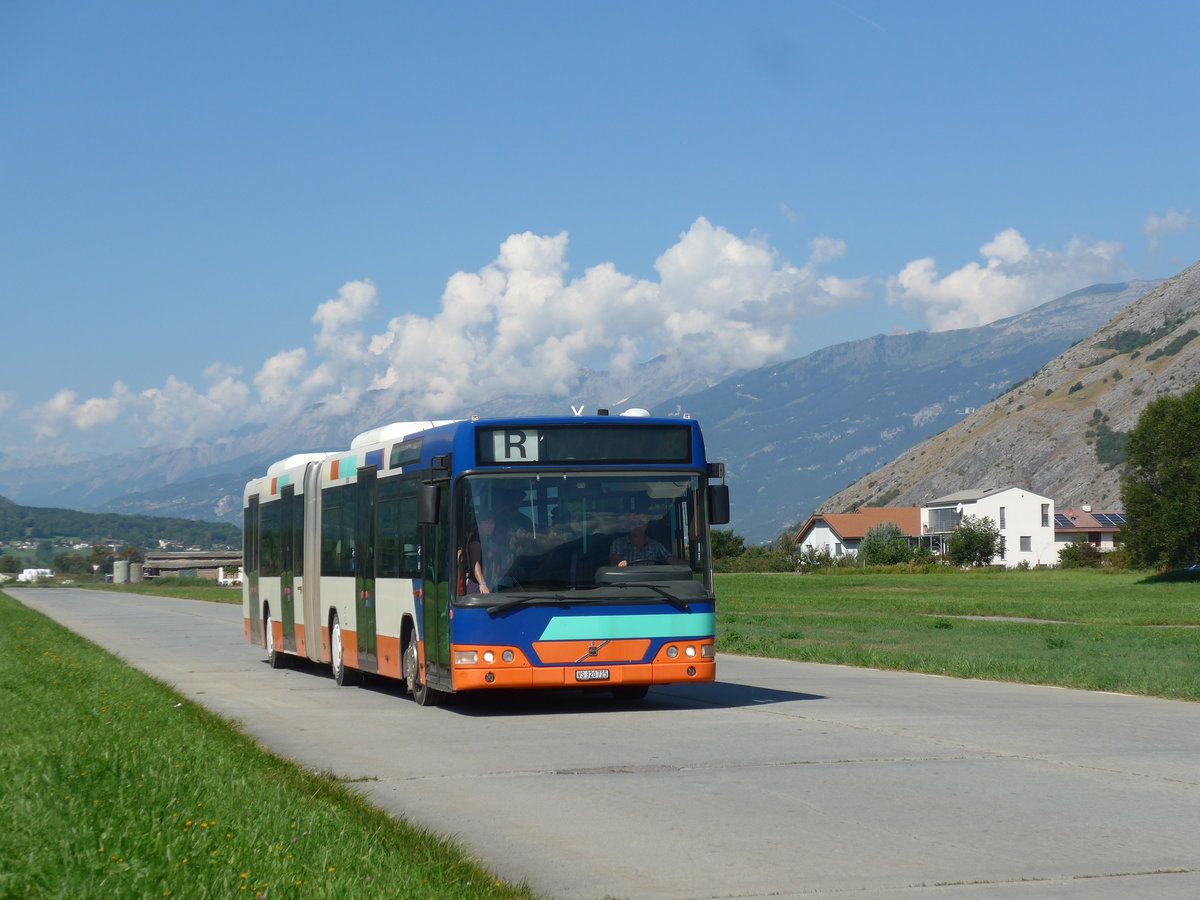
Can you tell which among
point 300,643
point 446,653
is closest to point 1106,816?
point 446,653

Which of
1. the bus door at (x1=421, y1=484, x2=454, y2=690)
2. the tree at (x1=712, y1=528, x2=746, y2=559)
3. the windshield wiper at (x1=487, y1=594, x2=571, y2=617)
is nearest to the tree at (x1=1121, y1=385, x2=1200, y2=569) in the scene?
the tree at (x1=712, y1=528, x2=746, y2=559)

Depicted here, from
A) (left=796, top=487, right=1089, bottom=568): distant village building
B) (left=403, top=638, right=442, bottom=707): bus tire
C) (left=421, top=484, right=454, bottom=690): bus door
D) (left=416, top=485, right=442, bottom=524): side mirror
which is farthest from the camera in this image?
(left=796, top=487, right=1089, bottom=568): distant village building

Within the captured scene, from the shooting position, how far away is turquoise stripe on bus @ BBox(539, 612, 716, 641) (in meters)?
15.0

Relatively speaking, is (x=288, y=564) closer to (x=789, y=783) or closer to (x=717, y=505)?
(x=717, y=505)

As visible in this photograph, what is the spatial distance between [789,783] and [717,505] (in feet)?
18.4

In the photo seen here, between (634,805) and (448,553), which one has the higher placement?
(448,553)

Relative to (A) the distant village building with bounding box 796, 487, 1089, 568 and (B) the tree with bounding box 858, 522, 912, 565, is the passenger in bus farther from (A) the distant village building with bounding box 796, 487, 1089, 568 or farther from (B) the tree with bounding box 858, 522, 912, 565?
(A) the distant village building with bounding box 796, 487, 1089, 568

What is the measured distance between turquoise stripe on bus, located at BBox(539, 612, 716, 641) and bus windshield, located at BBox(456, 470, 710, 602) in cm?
33

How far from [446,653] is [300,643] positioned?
7.98 m

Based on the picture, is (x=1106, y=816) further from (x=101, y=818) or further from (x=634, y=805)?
(x=101, y=818)

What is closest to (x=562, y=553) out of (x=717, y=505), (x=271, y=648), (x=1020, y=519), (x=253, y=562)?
(x=717, y=505)

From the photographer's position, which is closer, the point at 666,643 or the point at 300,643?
the point at 666,643

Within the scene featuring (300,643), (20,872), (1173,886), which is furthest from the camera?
(300,643)

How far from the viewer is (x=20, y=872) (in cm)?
653
